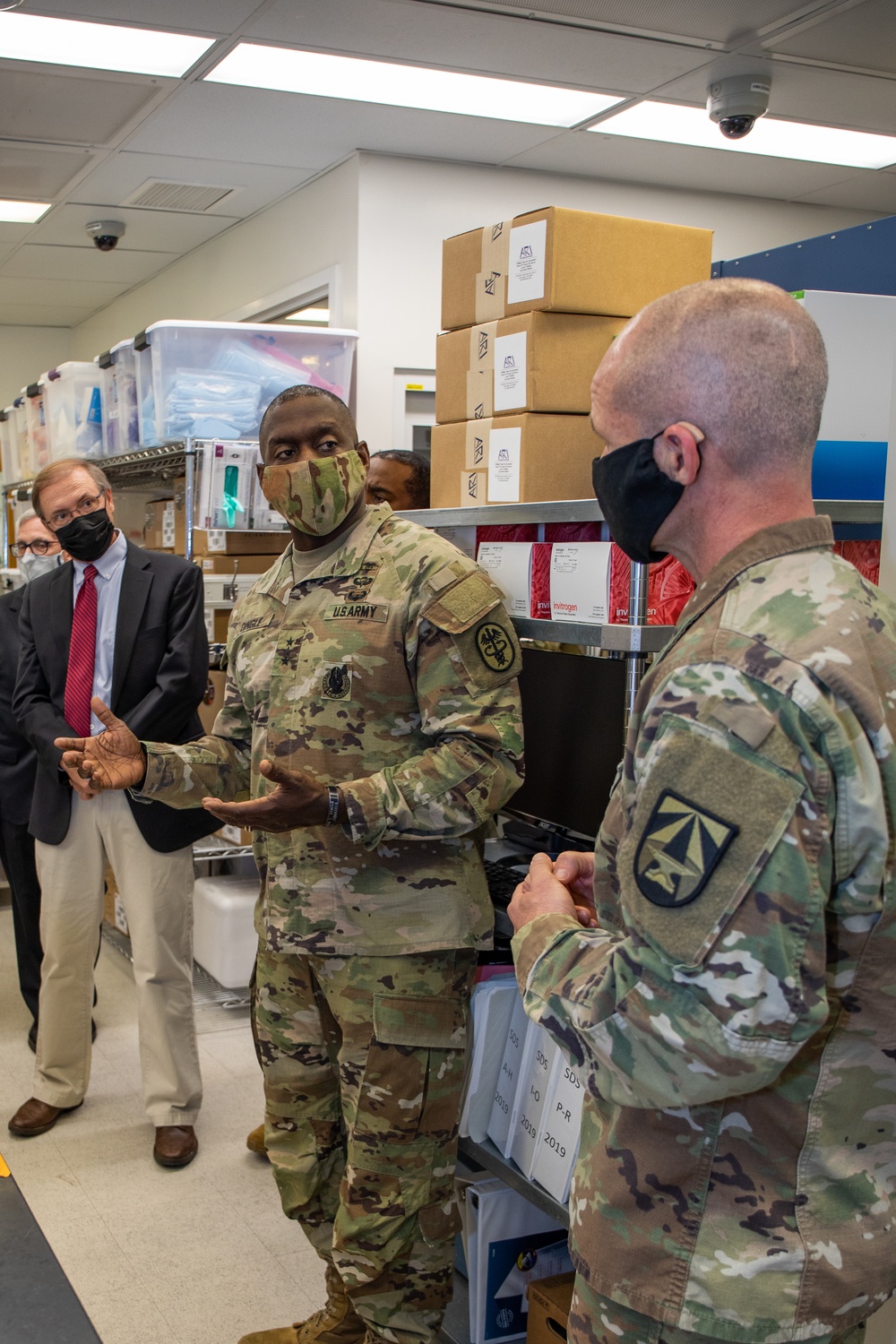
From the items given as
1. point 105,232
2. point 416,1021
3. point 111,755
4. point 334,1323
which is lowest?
point 334,1323

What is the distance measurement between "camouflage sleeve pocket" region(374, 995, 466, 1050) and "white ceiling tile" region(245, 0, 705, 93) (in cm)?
253

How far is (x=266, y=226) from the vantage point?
16.5 ft

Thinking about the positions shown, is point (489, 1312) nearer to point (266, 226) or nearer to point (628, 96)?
point (628, 96)

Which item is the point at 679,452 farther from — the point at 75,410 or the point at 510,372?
the point at 75,410

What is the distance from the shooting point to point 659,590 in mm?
1996

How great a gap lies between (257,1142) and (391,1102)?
1.25m

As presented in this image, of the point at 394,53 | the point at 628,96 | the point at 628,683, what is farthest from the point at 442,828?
the point at 628,96

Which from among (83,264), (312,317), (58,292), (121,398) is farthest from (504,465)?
(58,292)

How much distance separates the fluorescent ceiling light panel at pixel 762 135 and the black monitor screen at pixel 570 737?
2.29 m

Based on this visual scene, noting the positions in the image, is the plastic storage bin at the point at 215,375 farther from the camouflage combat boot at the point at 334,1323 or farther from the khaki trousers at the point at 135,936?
the camouflage combat boot at the point at 334,1323

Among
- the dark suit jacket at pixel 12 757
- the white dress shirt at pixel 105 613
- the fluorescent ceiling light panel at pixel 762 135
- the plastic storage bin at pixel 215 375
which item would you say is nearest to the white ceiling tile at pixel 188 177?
Answer: the plastic storage bin at pixel 215 375

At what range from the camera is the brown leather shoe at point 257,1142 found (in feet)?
9.62

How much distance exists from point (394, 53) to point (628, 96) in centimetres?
80

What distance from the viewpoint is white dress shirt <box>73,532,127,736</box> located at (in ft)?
9.71
